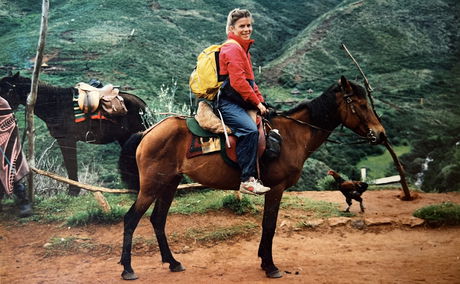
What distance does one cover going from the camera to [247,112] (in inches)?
174

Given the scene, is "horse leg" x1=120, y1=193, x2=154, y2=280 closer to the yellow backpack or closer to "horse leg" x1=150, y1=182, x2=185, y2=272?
"horse leg" x1=150, y1=182, x2=185, y2=272

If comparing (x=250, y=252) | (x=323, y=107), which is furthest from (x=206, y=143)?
(x=250, y=252)

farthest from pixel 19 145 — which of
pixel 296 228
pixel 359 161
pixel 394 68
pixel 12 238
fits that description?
pixel 394 68

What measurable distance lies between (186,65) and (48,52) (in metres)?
4.16

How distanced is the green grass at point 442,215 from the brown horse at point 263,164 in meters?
2.50

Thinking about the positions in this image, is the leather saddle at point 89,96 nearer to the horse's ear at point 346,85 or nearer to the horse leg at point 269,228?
the horse leg at point 269,228

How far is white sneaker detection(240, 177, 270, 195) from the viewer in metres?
4.12

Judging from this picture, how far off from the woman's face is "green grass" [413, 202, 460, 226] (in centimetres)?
431

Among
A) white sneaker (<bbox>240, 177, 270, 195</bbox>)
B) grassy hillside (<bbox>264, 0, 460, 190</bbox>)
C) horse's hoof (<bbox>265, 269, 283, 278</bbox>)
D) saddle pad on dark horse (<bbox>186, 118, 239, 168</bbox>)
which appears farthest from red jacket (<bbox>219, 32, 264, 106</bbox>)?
grassy hillside (<bbox>264, 0, 460, 190</bbox>)

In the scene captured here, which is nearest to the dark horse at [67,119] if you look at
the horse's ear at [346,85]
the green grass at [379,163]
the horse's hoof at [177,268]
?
the horse's hoof at [177,268]

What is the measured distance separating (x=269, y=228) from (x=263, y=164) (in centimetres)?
79

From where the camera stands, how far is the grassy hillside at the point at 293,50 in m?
9.81

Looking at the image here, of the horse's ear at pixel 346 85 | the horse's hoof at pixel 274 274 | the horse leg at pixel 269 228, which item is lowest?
the horse's hoof at pixel 274 274

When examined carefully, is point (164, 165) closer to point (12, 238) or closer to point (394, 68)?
point (12, 238)
